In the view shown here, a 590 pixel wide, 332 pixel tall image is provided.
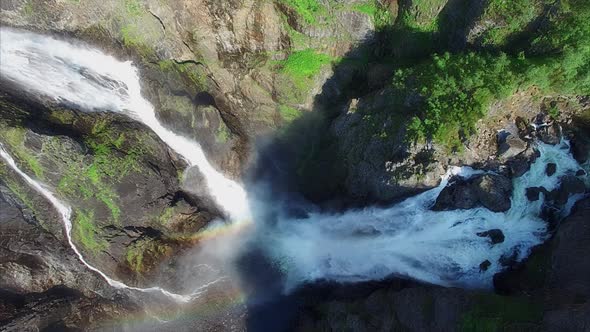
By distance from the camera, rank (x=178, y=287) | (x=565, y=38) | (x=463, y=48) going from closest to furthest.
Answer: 1. (x=565, y=38)
2. (x=463, y=48)
3. (x=178, y=287)

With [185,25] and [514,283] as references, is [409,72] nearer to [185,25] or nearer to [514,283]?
[514,283]

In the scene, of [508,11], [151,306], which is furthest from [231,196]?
[508,11]

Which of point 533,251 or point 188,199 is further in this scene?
point 188,199

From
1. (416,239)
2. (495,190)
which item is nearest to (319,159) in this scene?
(416,239)

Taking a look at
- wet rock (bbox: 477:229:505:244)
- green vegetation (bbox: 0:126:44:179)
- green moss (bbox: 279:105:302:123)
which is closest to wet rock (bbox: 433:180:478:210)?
wet rock (bbox: 477:229:505:244)

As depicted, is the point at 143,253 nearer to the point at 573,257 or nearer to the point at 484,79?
the point at 484,79
